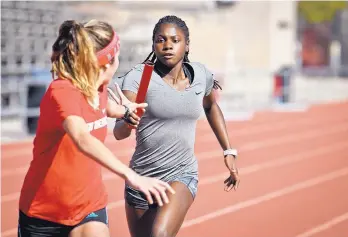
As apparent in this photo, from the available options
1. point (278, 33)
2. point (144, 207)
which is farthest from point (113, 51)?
point (278, 33)

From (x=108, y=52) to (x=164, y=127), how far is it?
1014mm

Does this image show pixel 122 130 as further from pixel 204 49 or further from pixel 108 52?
pixel 204 49

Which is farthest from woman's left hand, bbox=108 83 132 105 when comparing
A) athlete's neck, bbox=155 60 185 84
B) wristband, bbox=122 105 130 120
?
athlete's neck, bbox=155 60 185 84

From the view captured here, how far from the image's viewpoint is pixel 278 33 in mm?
34000

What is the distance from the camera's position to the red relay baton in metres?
3.83

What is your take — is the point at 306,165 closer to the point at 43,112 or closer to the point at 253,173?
the point at 253,173

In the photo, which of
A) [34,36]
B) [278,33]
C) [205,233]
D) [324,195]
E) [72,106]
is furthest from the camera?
[278,33]

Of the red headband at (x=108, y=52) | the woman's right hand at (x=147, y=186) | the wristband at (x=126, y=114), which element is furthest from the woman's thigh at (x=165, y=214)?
the red headband at (x=108, y=52)

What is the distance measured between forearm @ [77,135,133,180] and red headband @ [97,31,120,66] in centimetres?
41

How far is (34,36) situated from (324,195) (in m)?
12.3

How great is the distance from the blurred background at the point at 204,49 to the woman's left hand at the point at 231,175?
413 inches

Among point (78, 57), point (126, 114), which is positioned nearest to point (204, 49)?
point (126, 114)

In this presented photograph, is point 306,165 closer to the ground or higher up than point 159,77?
closer to the ground

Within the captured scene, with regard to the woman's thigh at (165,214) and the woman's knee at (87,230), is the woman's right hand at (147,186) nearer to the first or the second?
the woman's knee at (87,230)
